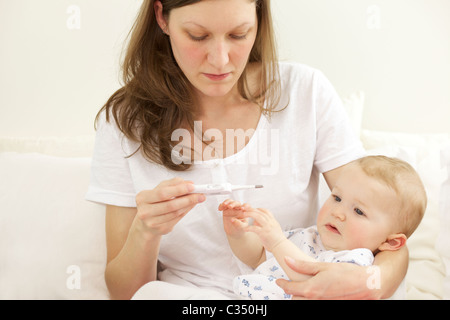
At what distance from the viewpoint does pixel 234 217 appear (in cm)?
122

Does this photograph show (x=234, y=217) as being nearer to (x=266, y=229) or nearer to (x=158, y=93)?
(x=266, y=229)

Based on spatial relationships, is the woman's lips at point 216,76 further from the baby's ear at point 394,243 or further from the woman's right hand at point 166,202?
the baby's ear at point 394,243

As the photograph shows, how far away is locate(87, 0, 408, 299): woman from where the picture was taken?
52.2 inches

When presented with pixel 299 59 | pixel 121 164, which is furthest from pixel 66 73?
pixel 299 59

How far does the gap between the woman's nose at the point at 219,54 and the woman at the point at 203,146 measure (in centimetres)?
14

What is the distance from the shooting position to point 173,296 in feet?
3.72

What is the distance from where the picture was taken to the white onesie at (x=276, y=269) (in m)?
1.15

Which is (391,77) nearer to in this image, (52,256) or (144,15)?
(144,15)

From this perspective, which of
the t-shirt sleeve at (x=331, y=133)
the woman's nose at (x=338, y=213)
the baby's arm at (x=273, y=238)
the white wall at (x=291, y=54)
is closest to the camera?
the baby's arm at (x=273, y=238)

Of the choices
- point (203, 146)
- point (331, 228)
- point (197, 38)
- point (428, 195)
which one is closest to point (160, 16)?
→ point (197, 38)

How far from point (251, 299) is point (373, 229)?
36 centimetres

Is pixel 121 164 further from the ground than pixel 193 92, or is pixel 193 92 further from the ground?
pixel 193 92

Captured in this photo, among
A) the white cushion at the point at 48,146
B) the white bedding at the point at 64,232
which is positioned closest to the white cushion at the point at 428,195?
the white bedding at the point at 64,232

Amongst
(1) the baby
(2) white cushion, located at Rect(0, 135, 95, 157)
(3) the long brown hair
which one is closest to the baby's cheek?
(1) the baby
